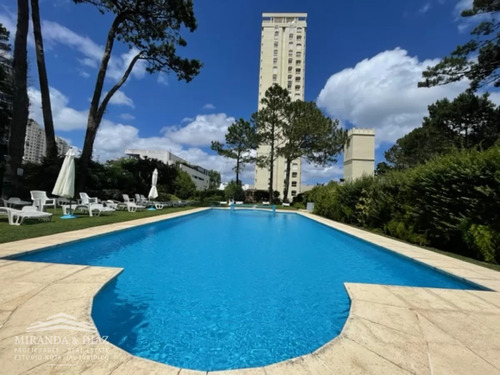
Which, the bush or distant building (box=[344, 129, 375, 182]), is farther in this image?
distant building (box=[344, 129, 375, 182])

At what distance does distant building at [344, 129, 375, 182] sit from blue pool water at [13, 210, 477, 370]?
31.6 meters

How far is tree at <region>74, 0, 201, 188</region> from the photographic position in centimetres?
1409

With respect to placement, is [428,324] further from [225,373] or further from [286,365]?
[225,373]

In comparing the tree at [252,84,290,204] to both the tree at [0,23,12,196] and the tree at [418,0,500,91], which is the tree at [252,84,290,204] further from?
the tree at [0,23,12,196]

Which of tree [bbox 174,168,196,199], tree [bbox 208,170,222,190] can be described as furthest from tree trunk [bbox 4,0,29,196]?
tree [bbox 208,170,222,190]

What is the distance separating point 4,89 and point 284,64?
43.2 m

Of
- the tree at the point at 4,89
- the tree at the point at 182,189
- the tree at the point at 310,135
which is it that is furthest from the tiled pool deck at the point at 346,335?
the tree at the point at 182,189

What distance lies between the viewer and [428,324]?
239cm

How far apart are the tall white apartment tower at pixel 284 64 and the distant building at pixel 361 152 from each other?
1185 cm

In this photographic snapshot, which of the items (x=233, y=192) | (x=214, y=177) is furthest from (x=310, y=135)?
(x=214, y=177)

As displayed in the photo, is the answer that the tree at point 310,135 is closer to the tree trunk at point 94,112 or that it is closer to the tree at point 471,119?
the tree at point 471,119

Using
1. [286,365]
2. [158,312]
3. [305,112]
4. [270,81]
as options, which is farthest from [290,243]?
[270,81]

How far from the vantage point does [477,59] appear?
11453 millimetres

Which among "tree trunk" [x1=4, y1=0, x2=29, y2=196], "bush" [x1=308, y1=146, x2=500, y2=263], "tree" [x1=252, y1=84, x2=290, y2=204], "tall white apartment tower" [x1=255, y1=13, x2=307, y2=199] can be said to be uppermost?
"tall white apartment tower" [x1=255, y1=13, x2=307, y2=199]
